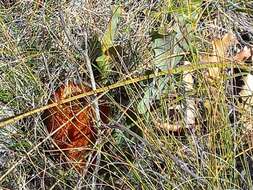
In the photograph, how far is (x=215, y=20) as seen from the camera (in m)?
1.90

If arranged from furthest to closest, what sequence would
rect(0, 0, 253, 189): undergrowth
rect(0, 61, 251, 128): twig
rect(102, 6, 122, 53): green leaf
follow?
rect(102, 6, 122, 53): green leaf → rect(0, 61, 251, 128): twig → rect(0, 0, 253, 189): undergrowth

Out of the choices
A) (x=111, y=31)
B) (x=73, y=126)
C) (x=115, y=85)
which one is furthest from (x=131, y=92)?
(x=111, y=31)

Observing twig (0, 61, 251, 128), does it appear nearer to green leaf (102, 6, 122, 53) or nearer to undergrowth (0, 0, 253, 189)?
undergrowth (0, 0, 253, 189)

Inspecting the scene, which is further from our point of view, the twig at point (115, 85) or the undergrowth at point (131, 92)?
the twig at point (115, 85)

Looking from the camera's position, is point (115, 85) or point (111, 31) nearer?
point (115, 85)

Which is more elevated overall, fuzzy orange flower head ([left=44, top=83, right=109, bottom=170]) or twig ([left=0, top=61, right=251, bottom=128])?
twig ([left=0, top=61, right=251, bottom=128])

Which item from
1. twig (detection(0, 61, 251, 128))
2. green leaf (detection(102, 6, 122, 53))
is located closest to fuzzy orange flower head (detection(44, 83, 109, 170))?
twig (detection(0, 61, 251, 128))

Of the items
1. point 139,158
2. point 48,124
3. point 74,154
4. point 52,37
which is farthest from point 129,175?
point 52,37

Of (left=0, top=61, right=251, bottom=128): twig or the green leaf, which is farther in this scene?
the green leaf

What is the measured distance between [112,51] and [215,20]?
1.19ft

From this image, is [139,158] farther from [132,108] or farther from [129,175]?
[132,108]

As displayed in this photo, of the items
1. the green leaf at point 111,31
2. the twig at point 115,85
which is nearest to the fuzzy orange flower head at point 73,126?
the twig at point 115,85

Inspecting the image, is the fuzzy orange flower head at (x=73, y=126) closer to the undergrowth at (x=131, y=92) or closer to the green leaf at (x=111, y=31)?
the undergrowth at (x=131, y=92)

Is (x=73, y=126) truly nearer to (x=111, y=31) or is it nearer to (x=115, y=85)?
(x=115, y=85)
